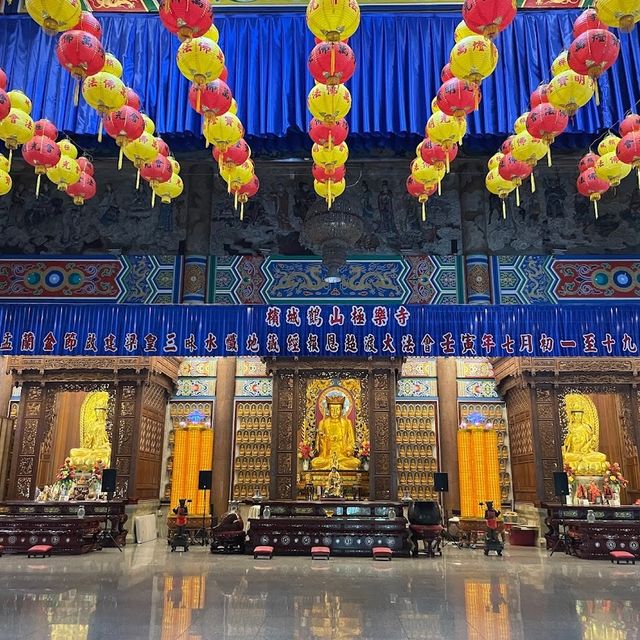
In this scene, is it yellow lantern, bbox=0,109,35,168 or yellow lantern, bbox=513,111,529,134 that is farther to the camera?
yellow lantern, bbox=513,111,529,134

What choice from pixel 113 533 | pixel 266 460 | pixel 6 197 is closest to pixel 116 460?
pixel 113 533

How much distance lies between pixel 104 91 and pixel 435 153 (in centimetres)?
277

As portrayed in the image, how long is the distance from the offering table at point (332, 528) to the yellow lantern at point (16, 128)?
5.50 m

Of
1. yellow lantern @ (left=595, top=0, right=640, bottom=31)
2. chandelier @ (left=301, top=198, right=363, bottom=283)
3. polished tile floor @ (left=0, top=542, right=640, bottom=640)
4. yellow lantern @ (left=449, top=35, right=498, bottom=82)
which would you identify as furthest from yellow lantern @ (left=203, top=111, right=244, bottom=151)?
polished tile floor @ (left=0, top=542, right=640, bottom=640)

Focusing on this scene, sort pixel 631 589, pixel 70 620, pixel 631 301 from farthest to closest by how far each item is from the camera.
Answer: pixel 631 301, pixel 631 589, pixel 70 620

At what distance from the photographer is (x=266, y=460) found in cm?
1192

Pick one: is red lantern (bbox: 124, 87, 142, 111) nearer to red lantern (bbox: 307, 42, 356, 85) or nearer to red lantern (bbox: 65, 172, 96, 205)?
red lantern (bbox: 65, 172, 96, 205)

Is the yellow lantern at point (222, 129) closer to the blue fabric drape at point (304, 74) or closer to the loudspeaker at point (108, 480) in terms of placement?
the blue fabric drape at point (304, 74)

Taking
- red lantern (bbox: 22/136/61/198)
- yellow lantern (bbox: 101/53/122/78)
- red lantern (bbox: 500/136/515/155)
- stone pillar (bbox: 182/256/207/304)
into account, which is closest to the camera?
yellow lantern (bbox: 101/53/122/78)

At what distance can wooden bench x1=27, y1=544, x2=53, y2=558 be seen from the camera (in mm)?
7453

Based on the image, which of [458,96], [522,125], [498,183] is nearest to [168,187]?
[458,96]

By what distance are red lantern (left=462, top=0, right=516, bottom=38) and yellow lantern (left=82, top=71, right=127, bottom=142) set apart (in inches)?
101

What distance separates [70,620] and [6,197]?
563 centimetres

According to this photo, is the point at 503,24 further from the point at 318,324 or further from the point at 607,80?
the point at 318,324
